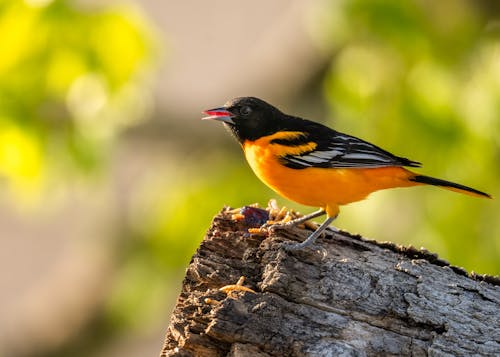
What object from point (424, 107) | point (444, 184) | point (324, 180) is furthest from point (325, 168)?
point (424, 107)

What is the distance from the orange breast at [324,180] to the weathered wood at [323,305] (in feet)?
2.60

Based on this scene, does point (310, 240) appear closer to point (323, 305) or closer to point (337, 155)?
point (323, 305)

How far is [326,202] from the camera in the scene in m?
5.56

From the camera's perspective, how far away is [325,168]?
5598 mm

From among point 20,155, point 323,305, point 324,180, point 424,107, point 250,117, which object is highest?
point 424,107

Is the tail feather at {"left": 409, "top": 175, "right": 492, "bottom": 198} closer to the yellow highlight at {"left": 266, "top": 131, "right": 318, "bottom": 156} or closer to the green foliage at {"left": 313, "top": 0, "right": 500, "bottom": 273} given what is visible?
the yellow highlight at {"left": 266, "top": 131, "right": 318, "bottom": 156}

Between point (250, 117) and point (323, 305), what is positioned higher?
point (250, 117)

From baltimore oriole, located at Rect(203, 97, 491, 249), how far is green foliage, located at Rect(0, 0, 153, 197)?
1949mm

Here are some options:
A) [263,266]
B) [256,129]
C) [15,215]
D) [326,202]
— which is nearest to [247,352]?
[263,266]

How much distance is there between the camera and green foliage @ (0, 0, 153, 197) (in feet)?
25.0

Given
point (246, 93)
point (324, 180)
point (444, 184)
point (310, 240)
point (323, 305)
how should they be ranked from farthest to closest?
point (246, 93) → point (444, 184) → point (324, 180) → point (310, 240) → point (323, 305)

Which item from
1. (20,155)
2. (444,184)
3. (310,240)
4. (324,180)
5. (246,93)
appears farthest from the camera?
(246,93)

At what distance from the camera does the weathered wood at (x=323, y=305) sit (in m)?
4.17

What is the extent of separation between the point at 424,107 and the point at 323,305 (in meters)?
3.88
